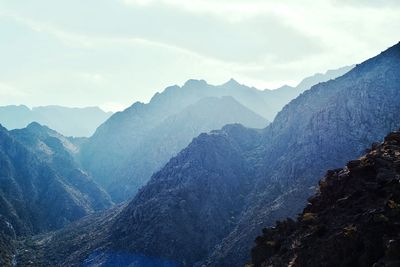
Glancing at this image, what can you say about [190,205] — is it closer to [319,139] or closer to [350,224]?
[319,139]

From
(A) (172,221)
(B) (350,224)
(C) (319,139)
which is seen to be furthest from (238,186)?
(B) (350,224)

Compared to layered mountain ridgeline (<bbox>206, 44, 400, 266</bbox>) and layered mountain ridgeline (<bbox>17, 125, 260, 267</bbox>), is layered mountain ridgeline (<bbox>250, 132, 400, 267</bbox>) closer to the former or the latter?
layered mountain ridgeline (<bbox>206, 44, 400, 266</bbox>)

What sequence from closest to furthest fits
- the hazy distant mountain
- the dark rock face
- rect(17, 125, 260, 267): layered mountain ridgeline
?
the hazy distant mountain < rect(17, 125, 260, 267): layered mountain ridgeline < the dark rock face

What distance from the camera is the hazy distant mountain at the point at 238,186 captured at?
131250 millimetres

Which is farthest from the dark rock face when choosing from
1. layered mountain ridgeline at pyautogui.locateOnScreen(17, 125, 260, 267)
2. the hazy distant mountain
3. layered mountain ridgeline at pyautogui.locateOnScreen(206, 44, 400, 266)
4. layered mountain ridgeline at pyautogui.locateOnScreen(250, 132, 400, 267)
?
layered mountain ridgeline at pyautogui.locateOnScreen(250, 132, 400, 267)

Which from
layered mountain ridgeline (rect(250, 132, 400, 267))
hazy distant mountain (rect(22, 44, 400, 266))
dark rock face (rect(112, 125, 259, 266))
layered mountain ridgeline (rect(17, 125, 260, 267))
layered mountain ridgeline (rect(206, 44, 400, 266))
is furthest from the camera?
dark rock face (rect(112, 125, 259, 266))

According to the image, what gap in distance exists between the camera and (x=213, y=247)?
13412cm

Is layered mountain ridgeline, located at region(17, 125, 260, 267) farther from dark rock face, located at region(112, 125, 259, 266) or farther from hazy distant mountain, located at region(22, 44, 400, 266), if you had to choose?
hazy distant mountain, located at region(22, 44, 400, 266)

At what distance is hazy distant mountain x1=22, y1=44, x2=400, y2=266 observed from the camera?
431ft

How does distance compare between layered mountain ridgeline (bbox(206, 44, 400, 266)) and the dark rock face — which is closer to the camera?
layered mountain ridgeline (bbox(206, 44, 400, 266))

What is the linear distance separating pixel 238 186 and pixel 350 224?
133 m

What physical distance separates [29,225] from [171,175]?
74.5 m

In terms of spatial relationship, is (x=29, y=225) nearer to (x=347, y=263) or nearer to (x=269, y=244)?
(x=269, y=244)

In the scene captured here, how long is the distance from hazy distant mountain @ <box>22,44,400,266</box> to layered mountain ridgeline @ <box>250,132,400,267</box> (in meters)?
70.2
